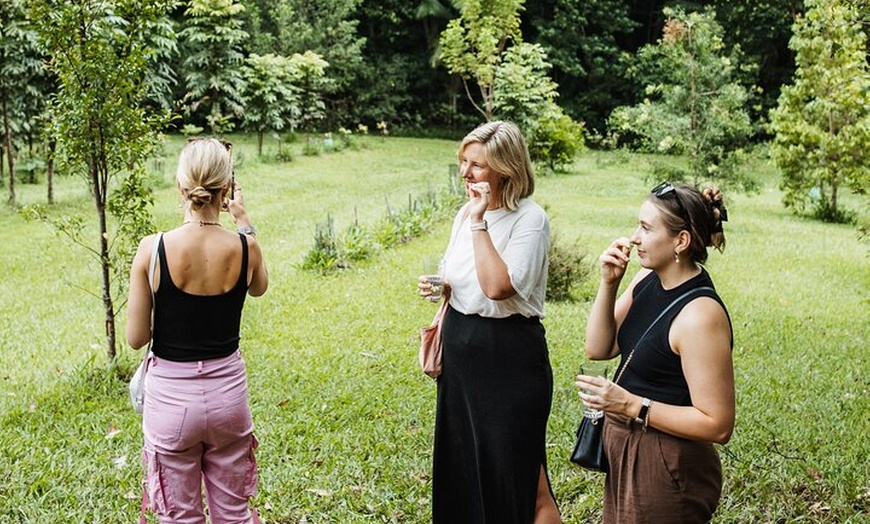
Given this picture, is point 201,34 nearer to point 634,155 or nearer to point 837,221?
point 634,155

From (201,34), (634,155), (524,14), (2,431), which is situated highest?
(524,14)

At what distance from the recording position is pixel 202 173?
3.04 metres

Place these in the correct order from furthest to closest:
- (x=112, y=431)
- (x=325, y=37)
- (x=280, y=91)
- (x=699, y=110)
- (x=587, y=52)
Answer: (x=587, y=52), (x=325, y=37), (x=280, y=91), (x=699, y=110), (x=112, y=431)

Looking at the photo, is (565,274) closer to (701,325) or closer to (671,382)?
(671,382)

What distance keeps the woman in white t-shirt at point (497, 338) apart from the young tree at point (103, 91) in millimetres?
3335

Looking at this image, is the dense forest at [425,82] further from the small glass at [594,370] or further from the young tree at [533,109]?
the small glass at [594,370]

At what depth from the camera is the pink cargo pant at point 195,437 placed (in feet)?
10.1

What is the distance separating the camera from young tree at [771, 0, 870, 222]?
51.4ft

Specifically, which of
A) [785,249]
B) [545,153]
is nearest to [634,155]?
[785,249]

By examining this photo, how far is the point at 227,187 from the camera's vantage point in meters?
3.13

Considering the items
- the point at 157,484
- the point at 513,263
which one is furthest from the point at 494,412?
the point at 157,484

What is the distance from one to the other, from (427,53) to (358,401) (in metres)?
29.5

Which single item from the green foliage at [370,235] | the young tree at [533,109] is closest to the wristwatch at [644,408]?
the green foliage at [370,235]

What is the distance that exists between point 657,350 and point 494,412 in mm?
969
